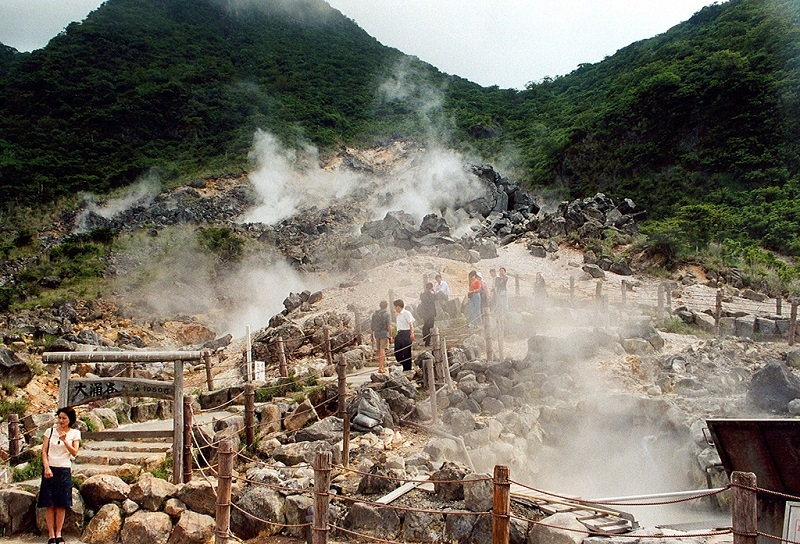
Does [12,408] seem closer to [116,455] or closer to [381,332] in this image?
[116,455]

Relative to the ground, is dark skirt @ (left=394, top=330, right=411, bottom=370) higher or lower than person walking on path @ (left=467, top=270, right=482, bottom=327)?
lower

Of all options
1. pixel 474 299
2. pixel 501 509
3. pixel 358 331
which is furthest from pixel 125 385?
pixel 358 331

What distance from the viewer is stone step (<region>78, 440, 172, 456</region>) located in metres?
7.84

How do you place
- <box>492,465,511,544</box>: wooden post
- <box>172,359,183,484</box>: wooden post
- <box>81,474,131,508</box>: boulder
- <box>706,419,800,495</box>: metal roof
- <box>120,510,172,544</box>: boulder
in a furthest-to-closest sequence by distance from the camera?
1. <box>172,359,183,484</box>: wooden post
2. <box>81,474,131,508</box>: boulder
3. <box>120,510,172,544</box>: boulder
4. <box>706,419,800,495</box>: metal roof
5. <box>492,465,511,544</box>: wooden post

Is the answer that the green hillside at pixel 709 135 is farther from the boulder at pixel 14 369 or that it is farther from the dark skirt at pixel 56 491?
the dark skirt at pixel 56 491

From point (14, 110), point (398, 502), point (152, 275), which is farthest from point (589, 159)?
point (14, 110)

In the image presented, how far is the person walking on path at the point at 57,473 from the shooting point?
19.1ft

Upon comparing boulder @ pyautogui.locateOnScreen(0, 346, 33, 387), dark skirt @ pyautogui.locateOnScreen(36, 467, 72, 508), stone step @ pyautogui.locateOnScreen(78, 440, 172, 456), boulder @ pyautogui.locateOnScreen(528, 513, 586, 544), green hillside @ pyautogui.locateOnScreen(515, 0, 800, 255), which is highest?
green hillside @ pyautogui.locateOnScreen(515, 0, 800, 255)

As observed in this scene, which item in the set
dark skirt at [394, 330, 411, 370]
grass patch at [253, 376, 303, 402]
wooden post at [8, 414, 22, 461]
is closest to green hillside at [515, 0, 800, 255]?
dark skirt at [394, 330, 411, 370]

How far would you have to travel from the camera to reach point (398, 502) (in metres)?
6.18

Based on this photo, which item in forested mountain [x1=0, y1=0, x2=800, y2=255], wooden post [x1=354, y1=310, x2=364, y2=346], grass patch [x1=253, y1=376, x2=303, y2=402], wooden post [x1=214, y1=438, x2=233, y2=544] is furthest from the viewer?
forested mountain [x1=0, y1=0, x2=800, y2=255]

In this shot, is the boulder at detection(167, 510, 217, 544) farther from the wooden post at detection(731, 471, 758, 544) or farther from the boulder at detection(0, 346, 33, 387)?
the boulder at detection(0, 346, 33, 387)

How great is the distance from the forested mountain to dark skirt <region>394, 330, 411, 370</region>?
1863 centimetres

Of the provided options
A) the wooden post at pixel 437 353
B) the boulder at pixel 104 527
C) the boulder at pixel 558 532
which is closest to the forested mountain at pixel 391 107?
the wooden post at pixel 437 353
